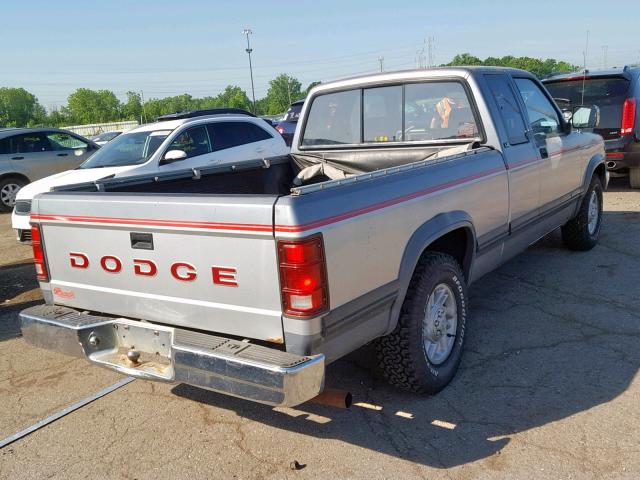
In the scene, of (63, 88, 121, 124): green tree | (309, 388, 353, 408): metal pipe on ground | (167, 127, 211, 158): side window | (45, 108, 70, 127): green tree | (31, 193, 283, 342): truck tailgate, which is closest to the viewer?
(31, 193, 283, 342): truck tailgate

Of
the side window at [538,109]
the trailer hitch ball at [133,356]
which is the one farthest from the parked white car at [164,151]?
the trailer hitch ball at [133,356]

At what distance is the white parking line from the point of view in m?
3.37

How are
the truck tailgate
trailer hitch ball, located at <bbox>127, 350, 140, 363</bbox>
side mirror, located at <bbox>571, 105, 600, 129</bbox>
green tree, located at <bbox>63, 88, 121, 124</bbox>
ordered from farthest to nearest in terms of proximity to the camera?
1. green tree, located at <bbox>63, 88, 121, 124</bbox>
2. side mirror, located at <bbox>571, 105, 600, 129</bbox>
3. trailer hitch ball, located at <bbox>127, 350, 140, 363</bbox>
4. the truck tailgate

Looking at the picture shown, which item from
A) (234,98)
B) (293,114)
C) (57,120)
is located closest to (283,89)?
(234,98)

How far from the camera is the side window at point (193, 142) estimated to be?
26.5ft

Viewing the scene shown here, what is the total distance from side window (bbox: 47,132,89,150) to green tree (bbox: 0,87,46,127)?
312ft

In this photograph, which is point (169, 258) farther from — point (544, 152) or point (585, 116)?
point (585, 116)

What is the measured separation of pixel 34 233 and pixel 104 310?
63cm

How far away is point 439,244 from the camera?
3.80m

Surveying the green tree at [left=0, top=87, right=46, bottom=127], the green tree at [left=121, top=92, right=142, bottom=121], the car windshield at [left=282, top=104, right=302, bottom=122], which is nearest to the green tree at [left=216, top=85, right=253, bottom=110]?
the green tree at [left=121, top=92, right=142, bottom=121]

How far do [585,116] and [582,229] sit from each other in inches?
46.1

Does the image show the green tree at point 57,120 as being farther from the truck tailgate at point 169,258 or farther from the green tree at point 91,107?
the truck tailgate at point 169,258

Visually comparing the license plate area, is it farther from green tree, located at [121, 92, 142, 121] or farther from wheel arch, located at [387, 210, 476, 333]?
green tree, located at [121, 92, 142, 121]

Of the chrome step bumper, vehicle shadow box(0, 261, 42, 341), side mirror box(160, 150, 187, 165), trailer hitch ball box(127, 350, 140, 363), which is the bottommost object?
vehicle shadow box(0, 261, 42, 341)
